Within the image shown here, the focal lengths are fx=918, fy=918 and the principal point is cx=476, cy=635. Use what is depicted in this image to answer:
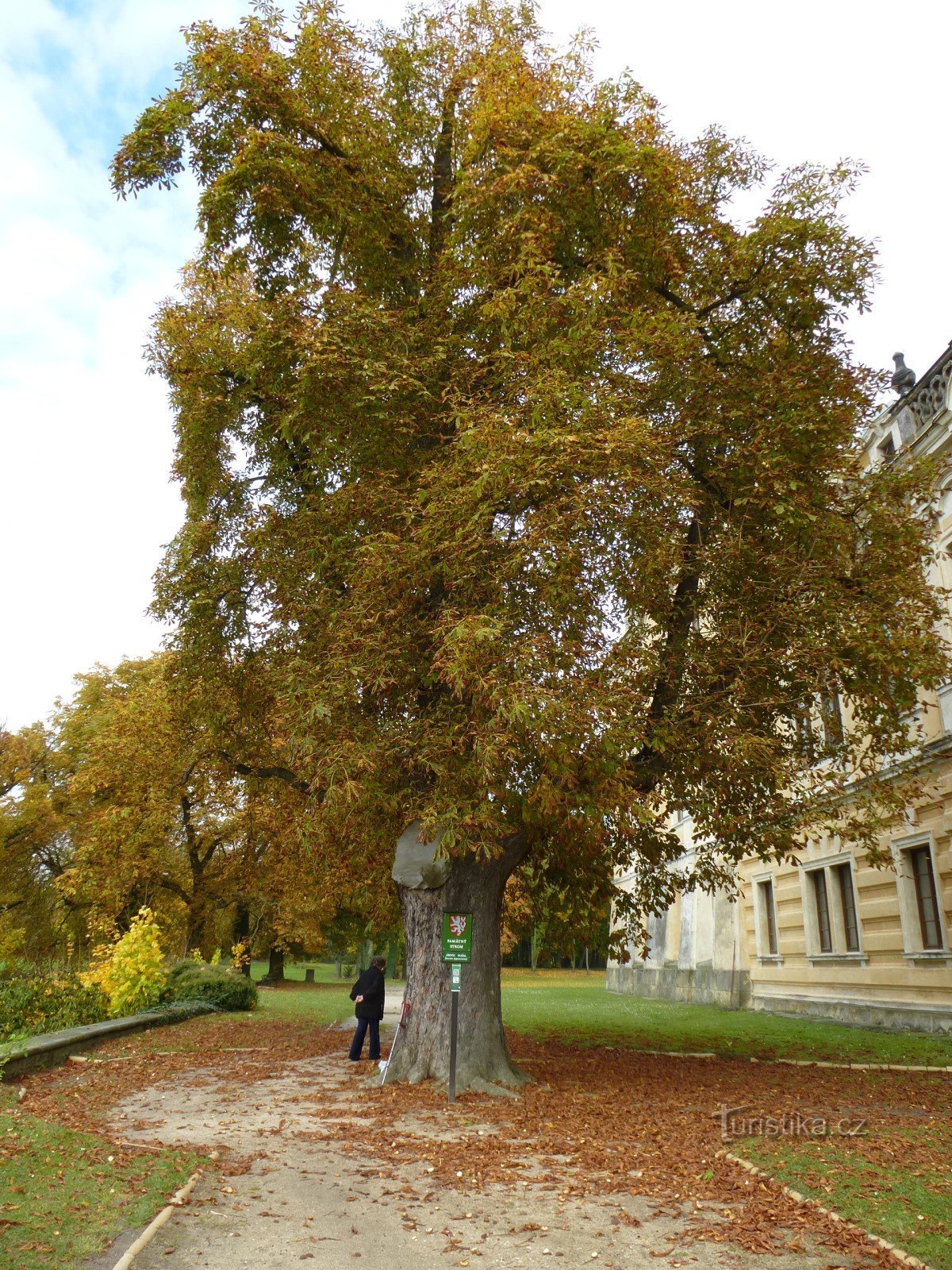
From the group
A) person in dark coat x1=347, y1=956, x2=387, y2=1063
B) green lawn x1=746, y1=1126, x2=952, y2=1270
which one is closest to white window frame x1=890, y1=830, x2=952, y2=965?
green lawn x1=746, y1=1126, x2=952, y2=1270

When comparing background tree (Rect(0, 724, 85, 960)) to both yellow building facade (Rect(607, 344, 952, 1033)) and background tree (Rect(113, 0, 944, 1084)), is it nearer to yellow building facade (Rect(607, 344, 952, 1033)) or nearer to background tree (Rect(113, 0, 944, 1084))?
yellow building facade (Rect(607, 344, 952, 1033))

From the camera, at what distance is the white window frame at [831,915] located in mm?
19359

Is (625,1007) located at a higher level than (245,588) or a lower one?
lower

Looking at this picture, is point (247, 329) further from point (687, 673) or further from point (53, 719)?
point (53, 719)

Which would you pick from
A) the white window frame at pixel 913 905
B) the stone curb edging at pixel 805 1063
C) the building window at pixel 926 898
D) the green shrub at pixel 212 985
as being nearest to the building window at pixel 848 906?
the white window frame at pixel 913 905

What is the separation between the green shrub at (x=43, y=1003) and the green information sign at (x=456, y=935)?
588 centimetres

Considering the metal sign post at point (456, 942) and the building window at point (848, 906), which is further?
the building window at point (848, 906)

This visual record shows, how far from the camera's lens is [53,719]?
3600 centimetres

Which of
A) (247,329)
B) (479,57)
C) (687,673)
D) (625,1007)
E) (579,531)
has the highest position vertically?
(479,57)

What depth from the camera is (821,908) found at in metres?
21.5

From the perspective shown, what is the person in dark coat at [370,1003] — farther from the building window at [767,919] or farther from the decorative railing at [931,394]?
the building window at [767,919]

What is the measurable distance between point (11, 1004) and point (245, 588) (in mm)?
6819

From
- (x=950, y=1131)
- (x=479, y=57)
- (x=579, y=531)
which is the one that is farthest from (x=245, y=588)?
(x=950, y=1131)

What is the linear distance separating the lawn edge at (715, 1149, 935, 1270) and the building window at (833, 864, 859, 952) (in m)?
13.9
